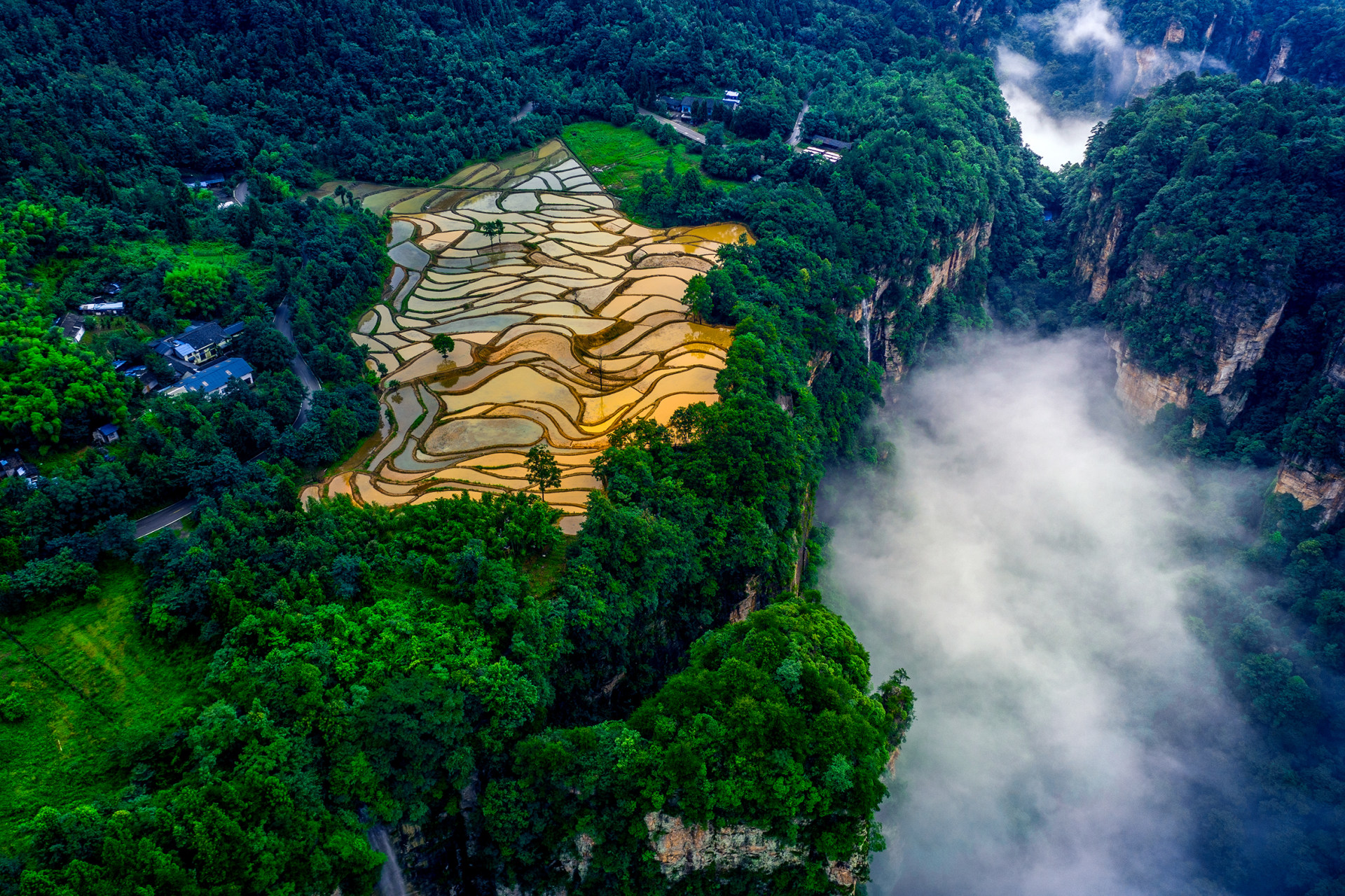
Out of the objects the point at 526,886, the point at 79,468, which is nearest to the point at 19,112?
the point at 79,468

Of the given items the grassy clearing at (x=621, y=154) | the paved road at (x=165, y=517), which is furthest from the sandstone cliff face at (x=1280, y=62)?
the paved road at (x=165, y=517)

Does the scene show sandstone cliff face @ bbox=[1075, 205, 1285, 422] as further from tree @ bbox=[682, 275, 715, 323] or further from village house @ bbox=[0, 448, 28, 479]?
village house @ bbox=[0, 448, 28, 479]

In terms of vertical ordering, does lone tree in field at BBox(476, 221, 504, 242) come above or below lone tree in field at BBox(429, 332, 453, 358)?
above

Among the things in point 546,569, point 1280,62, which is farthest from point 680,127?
point 1280,62

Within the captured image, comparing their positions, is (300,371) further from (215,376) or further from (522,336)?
(522,336)

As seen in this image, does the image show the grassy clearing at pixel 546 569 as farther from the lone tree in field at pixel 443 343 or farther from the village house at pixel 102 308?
the village house at pixel 102 308

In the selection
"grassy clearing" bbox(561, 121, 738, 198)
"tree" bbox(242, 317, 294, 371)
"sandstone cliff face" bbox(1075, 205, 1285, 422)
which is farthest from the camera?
"grassy clearing" bbox(561, 121, 738, 198)

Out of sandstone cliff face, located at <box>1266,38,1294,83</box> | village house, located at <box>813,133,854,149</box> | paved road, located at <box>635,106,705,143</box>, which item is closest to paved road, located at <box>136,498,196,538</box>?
paved road, located at <box>635,106,705,143</box>
